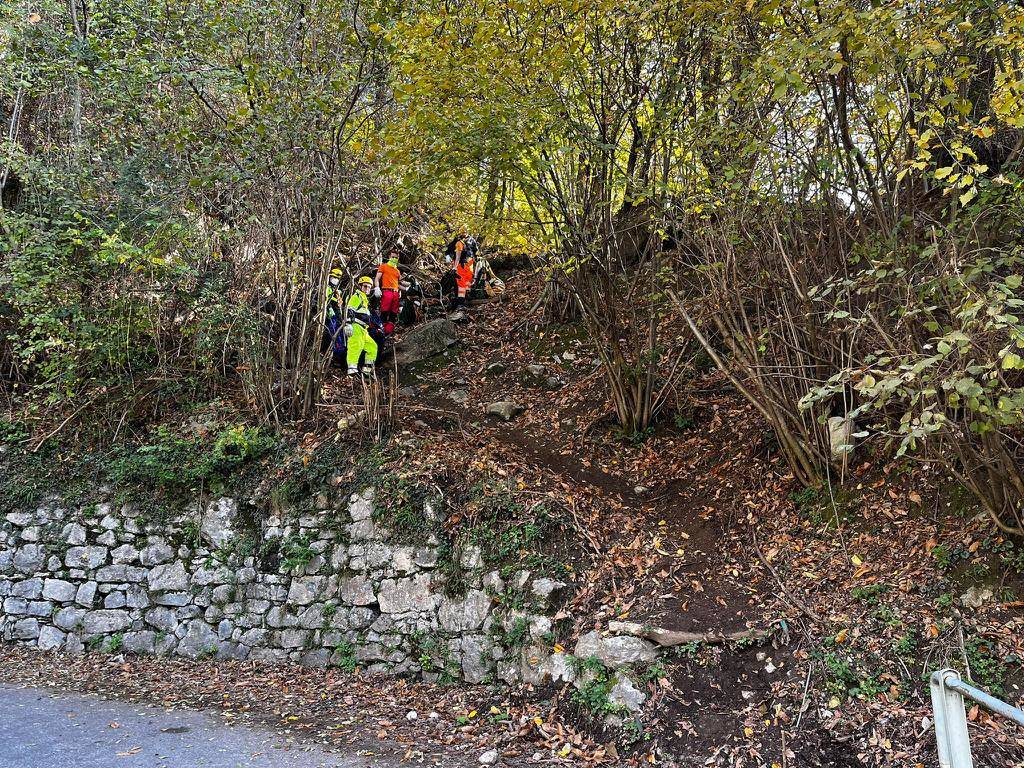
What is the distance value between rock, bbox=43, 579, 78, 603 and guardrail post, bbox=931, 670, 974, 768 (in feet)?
28.2

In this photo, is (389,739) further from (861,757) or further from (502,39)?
(502,39)

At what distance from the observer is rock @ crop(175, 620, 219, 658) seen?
7.20 meters

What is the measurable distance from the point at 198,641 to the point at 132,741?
2.15 m

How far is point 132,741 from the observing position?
16.9 feet

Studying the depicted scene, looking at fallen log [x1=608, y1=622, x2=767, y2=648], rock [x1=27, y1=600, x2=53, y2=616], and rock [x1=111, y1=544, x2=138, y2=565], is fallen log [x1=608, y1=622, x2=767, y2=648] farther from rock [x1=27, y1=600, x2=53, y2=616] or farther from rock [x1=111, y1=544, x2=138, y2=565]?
rock [x1=27, y1=600, x2=53, y2=616]

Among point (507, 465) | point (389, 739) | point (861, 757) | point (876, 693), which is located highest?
point (507, 465)

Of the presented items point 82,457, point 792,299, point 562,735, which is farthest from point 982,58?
point 82,457

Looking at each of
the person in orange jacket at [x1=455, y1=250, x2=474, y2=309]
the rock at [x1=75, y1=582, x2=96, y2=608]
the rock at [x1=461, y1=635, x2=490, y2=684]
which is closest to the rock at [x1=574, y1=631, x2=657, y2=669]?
the rock at [x1=461, y1=635, x2=490, y2=684]

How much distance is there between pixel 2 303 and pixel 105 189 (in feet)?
7.78

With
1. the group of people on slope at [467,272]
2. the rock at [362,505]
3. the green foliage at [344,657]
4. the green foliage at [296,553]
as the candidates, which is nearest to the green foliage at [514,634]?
the green foliage at [344,657]

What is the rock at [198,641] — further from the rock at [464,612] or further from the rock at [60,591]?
the rock at [464,612]

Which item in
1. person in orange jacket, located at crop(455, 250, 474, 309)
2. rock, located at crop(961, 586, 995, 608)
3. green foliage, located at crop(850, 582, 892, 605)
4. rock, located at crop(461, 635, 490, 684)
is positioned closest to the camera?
rock, located at crop(961, 586, 995, 608)

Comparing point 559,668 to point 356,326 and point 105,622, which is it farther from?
point 356,326

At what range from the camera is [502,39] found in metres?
6.15
